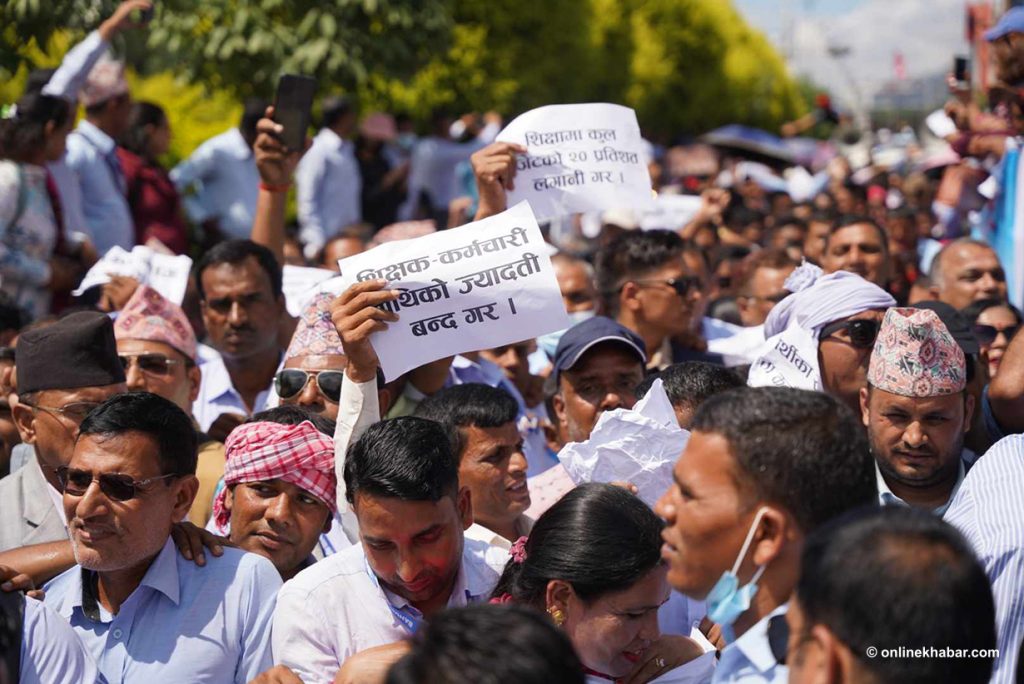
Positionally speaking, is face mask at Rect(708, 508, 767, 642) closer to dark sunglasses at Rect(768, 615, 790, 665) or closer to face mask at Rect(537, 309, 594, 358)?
dark sunglasses at Rect(768, 615, 790, 665)

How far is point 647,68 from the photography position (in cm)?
4022

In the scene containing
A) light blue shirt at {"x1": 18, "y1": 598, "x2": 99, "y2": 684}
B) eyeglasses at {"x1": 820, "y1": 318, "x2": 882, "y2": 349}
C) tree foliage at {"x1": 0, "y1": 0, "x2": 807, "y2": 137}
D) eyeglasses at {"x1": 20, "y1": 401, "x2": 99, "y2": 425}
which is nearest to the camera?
light blue shirt at {"x1": 18, "y1": 598, "x2": 99, "y2": 684}

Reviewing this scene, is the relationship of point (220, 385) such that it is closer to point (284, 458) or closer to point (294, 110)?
point (294, 110)

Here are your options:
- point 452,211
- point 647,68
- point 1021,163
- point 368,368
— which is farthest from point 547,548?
point 647,68

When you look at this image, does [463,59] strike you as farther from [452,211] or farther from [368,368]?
[368,368]

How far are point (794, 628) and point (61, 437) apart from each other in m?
2.89

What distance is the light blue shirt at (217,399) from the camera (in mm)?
6023

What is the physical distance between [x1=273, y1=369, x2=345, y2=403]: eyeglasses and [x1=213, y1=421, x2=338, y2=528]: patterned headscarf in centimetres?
68

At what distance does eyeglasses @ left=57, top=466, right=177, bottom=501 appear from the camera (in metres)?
3.82

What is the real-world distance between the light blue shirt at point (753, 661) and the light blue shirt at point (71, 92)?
210 inches

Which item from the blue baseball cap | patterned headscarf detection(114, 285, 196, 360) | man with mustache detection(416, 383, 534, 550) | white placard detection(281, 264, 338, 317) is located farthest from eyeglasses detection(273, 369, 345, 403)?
the blue baseball cap

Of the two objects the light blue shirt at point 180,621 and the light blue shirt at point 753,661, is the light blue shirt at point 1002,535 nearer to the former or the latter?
the light blue shirt at point 753,661

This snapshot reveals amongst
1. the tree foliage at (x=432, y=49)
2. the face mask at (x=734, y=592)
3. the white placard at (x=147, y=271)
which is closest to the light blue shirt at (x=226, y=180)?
the tree foliage at (x=432, y=49)

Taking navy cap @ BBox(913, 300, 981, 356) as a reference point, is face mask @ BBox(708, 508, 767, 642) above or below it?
above
